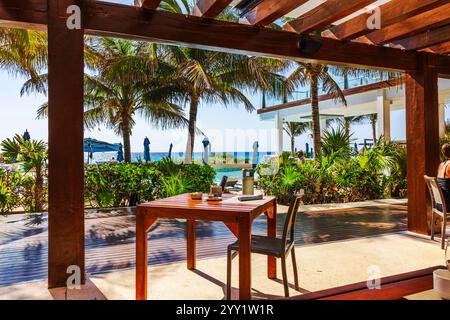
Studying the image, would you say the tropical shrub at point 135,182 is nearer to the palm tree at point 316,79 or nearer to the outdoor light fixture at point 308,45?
the palm tree at point 316,79

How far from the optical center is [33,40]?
318 inches

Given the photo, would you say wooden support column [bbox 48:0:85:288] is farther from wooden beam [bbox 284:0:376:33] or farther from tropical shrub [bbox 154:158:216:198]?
tropical shrub [bbox 154:158:216:198]

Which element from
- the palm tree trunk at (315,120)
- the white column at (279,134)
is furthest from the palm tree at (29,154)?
the white column at (279,134)

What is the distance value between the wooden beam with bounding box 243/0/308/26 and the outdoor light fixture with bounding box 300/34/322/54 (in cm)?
62

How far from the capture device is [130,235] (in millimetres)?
5273

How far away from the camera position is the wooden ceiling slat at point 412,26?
415 centimetres

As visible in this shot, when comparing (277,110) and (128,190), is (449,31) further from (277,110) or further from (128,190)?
(277,110)

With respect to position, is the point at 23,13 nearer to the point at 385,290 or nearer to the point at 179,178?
the point at 385,290

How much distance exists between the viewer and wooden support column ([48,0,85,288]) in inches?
130

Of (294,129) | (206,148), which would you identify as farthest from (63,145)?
(294,129)

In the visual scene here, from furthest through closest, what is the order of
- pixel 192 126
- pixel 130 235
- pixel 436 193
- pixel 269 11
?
1. pixel 192 126
2. pixel 130 235
3. pixel 436 193
4. pixel 269 11

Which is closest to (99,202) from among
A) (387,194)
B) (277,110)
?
(387,194)

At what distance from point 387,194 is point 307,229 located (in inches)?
185

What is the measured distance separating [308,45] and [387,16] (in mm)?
896
